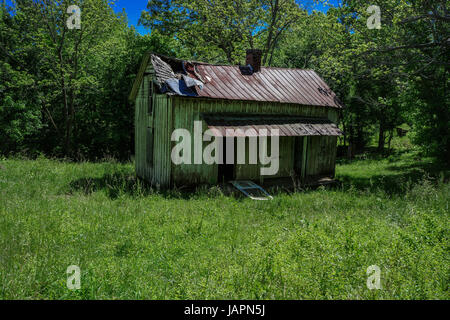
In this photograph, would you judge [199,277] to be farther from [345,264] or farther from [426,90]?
[426,90]

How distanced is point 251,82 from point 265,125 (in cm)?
255

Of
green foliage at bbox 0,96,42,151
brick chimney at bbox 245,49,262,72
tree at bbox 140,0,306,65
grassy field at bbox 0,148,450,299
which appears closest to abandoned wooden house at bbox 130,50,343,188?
brick chimney at bbox 245,49,262,72

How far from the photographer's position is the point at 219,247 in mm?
5578

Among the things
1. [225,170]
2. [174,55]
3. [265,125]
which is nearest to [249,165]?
[225,170]

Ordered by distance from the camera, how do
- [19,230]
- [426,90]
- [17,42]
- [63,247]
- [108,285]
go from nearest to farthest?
[108,285], [63,247], [19,230], [426,90], [17,42]

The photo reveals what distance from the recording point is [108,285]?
13.6ft

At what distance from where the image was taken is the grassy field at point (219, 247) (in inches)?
159

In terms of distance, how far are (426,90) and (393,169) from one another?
191 inches

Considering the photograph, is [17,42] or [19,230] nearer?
[19,230]

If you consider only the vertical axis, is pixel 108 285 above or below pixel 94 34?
below

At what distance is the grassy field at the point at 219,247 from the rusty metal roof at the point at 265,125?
313cm

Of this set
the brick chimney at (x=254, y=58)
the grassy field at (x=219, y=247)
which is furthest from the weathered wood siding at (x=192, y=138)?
the brick chimney at (x=254, y=58)

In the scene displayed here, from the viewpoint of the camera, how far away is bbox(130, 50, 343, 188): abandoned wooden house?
37.4 ft
